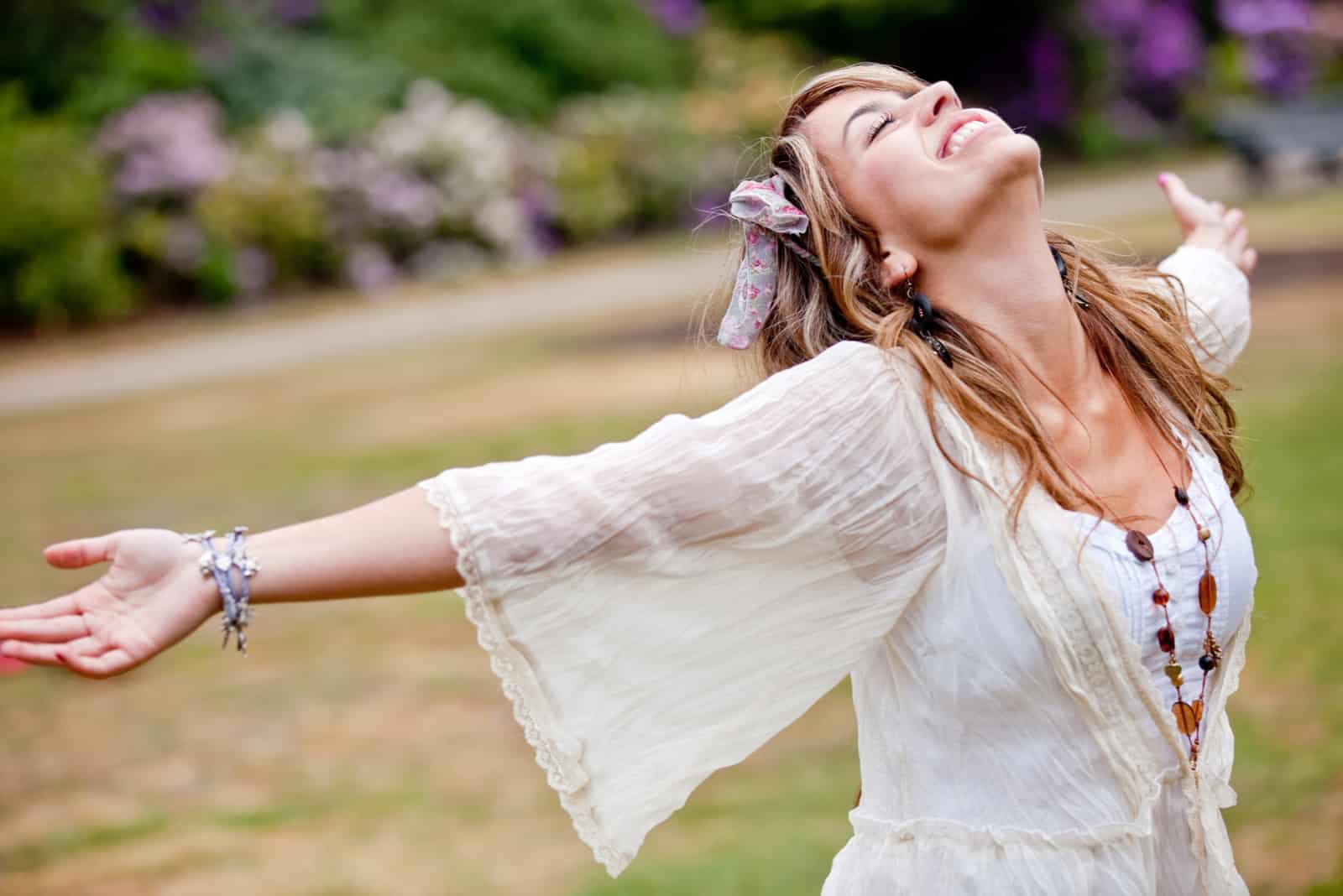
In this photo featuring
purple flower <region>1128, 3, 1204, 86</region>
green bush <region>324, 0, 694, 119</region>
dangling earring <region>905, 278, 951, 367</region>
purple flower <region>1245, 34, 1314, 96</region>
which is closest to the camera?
dangling earring <region>905, 278, 951, 367</region>

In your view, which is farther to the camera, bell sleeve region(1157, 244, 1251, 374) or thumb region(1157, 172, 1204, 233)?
thumb region(1157, 172, 1204, 233)

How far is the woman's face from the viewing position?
1948 mm

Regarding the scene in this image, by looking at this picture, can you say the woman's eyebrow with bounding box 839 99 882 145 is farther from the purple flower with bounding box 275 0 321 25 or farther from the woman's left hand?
the purple flower with bounding box 275 0 321 25

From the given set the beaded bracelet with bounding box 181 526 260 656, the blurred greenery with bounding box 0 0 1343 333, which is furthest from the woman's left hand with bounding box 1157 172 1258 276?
the blurred greenery with bounding box 0 0 1343 333

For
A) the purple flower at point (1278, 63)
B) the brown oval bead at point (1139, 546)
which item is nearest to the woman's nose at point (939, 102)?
A: the brown oval bead at point (1139, 546)

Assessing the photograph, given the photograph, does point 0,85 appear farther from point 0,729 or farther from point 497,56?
point 0,729

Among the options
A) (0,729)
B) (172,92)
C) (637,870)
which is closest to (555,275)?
(172,92)

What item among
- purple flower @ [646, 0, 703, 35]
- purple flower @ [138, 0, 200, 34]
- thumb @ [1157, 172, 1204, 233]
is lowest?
thumb @ [1157, 172, 1204, 233]

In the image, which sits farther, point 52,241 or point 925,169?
point 52,241

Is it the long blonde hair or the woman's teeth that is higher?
the woman's teeth

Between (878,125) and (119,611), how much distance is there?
119 centimetres

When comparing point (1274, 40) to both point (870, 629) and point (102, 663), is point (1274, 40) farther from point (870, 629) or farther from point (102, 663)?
point (102, 663)

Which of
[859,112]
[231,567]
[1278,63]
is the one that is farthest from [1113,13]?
[231,567]

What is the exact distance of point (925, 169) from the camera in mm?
1990
